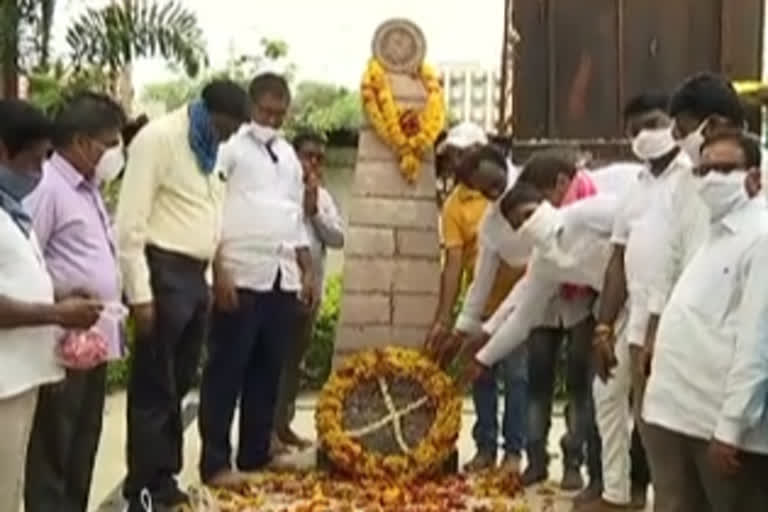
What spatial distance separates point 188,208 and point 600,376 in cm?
178

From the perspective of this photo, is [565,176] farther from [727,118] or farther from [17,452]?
[17,452]

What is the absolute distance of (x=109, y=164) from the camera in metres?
6.02

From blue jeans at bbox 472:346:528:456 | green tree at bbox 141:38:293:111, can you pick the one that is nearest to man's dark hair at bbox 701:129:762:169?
blue jeans at bbox 472:346:528:456

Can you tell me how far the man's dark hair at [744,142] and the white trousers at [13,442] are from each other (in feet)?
6.58

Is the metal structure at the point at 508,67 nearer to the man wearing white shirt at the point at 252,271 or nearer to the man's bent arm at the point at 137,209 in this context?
the man wearing white shirt at the point at 252,271

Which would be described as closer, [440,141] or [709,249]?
[709,249]

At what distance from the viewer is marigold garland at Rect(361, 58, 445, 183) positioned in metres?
8.35

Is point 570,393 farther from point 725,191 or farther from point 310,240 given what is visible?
point 725,191

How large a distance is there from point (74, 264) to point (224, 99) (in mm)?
1522

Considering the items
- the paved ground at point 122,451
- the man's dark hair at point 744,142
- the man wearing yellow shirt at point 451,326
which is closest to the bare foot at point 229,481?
the paved ground at point 122,451

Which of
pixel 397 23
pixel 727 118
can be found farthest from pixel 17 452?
pixel 397 23

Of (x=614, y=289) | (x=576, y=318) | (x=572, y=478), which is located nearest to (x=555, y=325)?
(x=576, y=318)

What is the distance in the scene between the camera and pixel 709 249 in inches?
185

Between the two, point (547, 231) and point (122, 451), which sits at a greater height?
point (547, 231)
